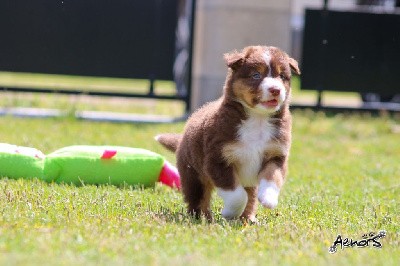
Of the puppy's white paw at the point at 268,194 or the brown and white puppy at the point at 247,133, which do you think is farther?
the brown and white puppy at the point at 247,133

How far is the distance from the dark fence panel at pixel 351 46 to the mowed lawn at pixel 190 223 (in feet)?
10.4

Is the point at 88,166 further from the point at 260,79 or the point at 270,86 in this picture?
the point at 270,86

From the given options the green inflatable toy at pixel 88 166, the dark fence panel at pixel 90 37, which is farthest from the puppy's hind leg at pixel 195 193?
the dark fence panel at pixel 90 37

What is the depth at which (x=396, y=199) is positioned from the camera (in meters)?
6.91

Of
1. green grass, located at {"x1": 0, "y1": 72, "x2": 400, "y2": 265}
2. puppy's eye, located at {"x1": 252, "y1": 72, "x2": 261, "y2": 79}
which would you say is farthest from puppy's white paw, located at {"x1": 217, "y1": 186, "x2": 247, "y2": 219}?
puppy's eye, located at {"x1": 252, "y1": 72, "x2": 261, "y2": 79}

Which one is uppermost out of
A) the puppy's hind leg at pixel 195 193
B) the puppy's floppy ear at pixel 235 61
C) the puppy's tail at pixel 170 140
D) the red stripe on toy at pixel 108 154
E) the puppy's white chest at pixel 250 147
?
the puppy's floppy ear at pixel 235 61

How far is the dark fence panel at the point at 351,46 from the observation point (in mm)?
11945

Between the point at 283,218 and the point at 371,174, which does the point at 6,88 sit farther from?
the point at 283,218

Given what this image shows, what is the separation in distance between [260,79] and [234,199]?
2.43 ft

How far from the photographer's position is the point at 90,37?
37.5ft

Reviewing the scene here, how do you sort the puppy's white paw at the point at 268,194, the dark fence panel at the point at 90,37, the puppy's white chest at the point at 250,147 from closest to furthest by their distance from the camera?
the puppy's white paw at the point at 268,194 < the puppy's white chest at the point at 250,147 < the dark fence panel at the point at 90,37

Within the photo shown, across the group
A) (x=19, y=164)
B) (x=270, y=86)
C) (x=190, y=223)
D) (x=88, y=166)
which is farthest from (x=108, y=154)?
(x=270, y=86)

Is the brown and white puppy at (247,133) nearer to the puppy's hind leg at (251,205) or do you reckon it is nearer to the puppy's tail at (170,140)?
the puppy's hind leg at (251,205)

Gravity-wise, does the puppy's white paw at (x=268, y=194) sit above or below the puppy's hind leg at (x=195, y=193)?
above
